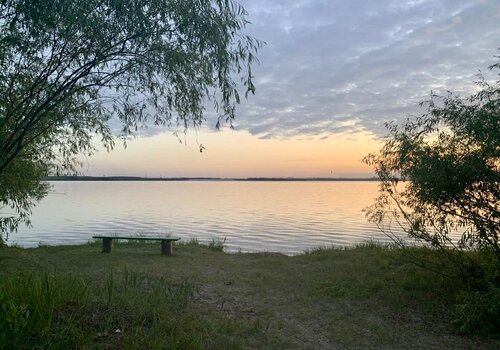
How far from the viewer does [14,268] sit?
399 inches

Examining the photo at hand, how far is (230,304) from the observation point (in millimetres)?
7746

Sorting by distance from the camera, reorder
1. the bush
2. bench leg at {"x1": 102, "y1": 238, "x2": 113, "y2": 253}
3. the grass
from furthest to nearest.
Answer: bench leg at {"x1": 102, "y1": 238, "x2": 113, "y2": 253}
the bush
the grass

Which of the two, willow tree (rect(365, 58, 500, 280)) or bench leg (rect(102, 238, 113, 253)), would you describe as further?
bench leg (rect(102, 238, 113, 253))

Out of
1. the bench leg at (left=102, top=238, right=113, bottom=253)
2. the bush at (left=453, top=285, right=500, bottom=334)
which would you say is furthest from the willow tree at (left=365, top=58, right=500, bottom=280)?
the bench leg at (left=102, top=238, right=113, bottom=253)

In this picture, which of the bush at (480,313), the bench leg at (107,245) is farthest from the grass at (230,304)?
→ the bench leg at (107,245)

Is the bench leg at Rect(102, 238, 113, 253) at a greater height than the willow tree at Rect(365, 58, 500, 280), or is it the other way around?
the willow tree at Rect(365, 58, 500, 280)

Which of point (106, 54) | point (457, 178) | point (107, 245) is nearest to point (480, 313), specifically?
point (457, 178)

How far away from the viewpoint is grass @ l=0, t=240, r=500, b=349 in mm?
4750

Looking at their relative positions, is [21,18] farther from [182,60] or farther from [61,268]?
[61,268]

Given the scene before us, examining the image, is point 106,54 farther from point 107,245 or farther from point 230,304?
point 107,245

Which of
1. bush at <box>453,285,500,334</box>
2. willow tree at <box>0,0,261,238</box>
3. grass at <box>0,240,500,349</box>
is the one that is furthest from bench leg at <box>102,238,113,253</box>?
bush at <box>453,285,500,334</box>

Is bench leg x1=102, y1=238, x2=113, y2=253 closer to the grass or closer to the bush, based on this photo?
the grass

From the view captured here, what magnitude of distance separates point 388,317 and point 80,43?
675 cm

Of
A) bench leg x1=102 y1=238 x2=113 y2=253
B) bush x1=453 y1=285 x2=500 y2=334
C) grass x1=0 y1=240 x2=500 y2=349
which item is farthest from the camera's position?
bench leg x1=102 y1=238 x2=113 y2=253
